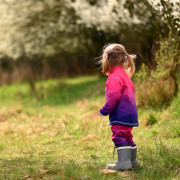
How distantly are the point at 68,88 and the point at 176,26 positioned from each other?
7869mm

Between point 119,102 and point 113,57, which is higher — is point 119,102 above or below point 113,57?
below

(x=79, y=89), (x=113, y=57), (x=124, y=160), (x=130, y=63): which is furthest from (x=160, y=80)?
(x=79, y=89)

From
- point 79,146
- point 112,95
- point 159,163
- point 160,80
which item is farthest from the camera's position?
point 160,80

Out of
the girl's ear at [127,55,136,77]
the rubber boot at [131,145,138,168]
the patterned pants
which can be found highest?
the girl's ear at [127,55,136,77]

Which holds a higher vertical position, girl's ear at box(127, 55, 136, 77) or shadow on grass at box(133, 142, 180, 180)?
girl's ear at box(127, 55, 136, 77)

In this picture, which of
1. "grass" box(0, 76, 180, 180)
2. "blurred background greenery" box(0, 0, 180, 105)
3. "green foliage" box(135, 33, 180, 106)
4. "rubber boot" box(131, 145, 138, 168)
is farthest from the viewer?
"blurred background greenery" box(0, 0, 180, 105)

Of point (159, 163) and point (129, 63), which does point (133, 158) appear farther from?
point (129, 63)

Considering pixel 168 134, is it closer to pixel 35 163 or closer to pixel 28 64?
pixel 35 163

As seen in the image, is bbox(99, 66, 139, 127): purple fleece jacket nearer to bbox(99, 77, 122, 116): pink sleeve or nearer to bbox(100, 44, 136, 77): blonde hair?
bbox(99, 77, 122, 116): pink sleeve

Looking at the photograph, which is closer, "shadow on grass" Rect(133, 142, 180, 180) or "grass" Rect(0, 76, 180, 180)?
"shadow on grass" Rect(133, 142, 180, 180)

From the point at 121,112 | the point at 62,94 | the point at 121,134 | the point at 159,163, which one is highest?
the point at 121,112

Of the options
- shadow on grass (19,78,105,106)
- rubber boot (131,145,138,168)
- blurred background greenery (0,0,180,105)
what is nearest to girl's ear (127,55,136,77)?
rubber boot (131,145,138,168)

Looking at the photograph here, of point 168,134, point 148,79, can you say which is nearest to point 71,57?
point 148,79

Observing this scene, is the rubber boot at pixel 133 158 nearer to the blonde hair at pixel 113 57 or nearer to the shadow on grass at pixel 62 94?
the blonde hair at pixel 113 57
